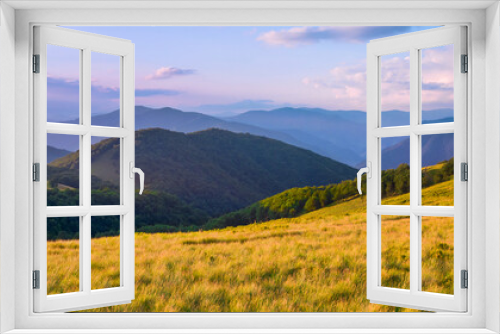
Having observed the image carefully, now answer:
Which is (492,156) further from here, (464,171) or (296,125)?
(296,125)

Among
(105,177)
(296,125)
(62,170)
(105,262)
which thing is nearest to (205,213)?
(105,177)

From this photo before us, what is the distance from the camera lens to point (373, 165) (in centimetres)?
285

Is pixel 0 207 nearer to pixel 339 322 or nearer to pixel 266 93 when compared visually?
pixel 339 322

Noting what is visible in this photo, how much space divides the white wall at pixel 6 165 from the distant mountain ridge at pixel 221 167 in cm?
1069

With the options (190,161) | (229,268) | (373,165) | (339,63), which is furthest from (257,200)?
(373,165)

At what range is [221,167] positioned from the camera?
15117 mm

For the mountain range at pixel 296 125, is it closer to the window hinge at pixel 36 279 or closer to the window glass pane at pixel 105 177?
the window glass pane at pixel 105 177

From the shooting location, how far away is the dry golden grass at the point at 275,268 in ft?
18.3

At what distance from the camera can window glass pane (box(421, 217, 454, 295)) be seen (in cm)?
478

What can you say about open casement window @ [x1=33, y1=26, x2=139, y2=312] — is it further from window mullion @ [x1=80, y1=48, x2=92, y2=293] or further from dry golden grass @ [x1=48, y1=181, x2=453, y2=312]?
dry golden grass @ [x1=48, y1=181, x2=453, y2=312]

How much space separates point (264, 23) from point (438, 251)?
460 cm

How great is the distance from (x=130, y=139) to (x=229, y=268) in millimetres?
5015

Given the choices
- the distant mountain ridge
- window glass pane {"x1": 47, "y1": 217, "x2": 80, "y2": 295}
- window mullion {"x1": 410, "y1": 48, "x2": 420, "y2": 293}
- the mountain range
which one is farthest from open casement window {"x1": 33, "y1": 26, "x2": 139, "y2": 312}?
the distant mountain ridge

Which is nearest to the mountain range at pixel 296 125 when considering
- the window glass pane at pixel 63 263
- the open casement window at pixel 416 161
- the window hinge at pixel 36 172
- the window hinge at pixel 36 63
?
the window glass pane at pixel 63 263
